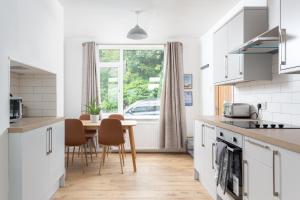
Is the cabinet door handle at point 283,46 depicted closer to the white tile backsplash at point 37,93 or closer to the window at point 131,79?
the white tile backsplash at point 37,93

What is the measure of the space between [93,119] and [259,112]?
2.80 metres

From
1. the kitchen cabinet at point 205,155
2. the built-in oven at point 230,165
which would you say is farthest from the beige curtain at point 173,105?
the built-in oven at point 230,165

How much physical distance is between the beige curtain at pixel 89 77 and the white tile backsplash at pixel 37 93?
7.52 ft

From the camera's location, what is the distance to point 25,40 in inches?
110

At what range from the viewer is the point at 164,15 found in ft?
15.3

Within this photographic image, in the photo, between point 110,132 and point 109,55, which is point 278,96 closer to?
point 110,132

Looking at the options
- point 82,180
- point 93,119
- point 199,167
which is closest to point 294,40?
point 199,167

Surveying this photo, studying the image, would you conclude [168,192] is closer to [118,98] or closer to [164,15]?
[164,15]

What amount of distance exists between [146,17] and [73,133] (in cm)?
222

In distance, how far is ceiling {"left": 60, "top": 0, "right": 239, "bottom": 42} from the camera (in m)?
4.11

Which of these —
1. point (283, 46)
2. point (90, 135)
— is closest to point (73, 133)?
point (90, 135)

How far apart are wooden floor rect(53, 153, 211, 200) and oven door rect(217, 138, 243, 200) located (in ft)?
2.53

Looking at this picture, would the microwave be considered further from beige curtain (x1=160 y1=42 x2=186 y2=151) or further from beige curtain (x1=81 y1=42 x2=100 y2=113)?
beige curtain (x1=160 y1=42 x2=186 y2=151)

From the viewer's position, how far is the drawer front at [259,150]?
1924 millimetres
